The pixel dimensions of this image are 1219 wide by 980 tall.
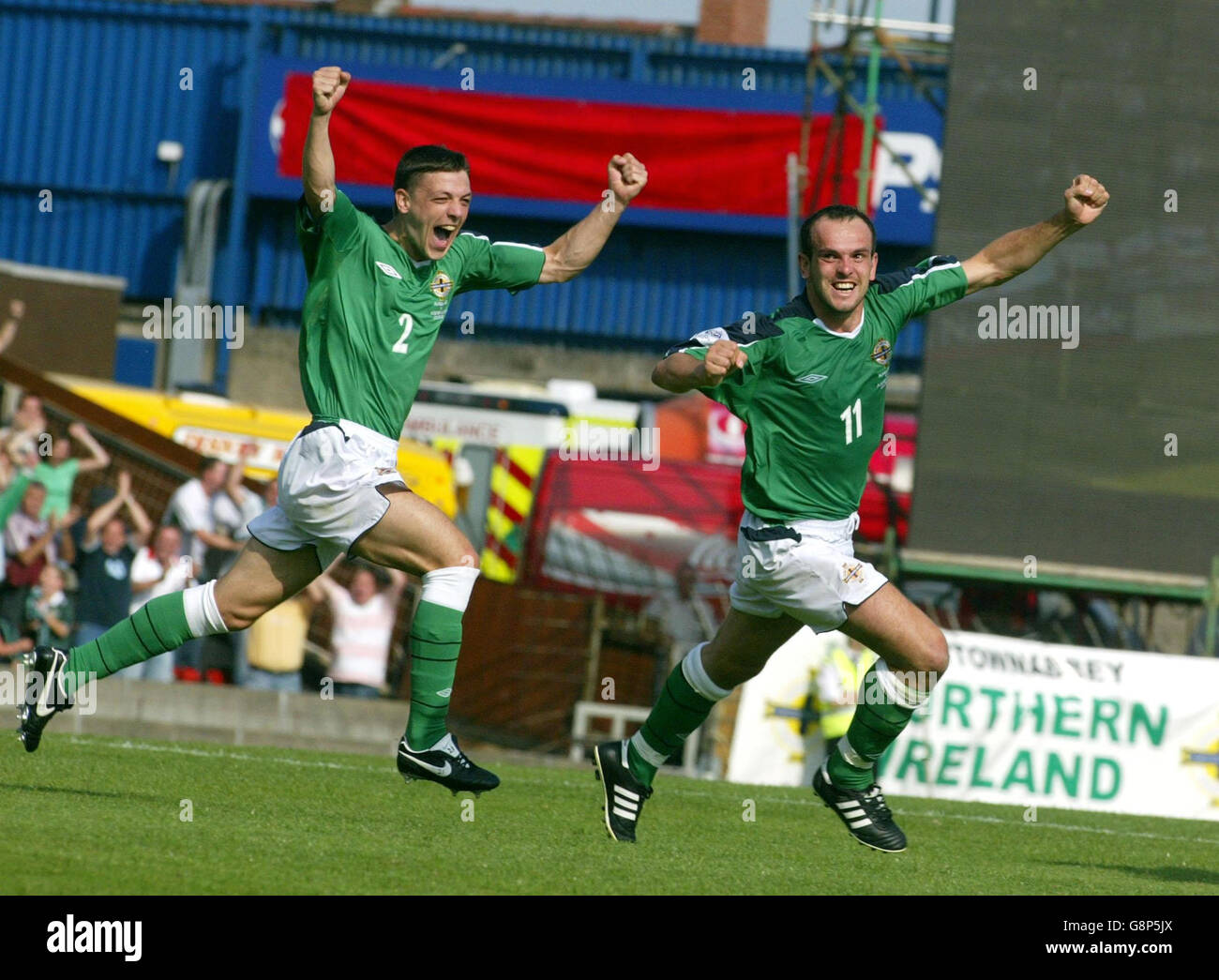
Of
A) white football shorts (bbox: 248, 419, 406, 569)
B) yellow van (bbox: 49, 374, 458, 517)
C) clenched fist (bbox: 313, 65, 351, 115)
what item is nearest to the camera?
clenched fist (bbox: 313, 65, 351, 115)

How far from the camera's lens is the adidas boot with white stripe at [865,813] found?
23.9 feet

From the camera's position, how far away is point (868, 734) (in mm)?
7227

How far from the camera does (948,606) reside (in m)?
15.4

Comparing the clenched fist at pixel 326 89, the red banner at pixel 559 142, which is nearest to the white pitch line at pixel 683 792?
the clenched fist at pixel 326 89

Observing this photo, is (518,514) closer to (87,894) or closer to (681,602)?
(681,602)

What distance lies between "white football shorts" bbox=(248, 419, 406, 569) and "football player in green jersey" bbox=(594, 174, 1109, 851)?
1.13 metres

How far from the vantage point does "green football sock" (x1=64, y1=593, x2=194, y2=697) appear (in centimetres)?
737

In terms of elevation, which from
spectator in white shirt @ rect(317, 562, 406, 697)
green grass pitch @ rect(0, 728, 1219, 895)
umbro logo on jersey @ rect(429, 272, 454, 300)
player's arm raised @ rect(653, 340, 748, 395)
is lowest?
spectator in white shirt @ rect(317, 562, 406, 697)

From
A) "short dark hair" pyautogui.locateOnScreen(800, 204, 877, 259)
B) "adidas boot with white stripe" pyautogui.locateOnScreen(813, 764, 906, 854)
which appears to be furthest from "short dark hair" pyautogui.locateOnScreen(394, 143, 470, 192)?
"adidas boot with white stripe" pyautogui.locateOnScreen(813, 764, 906, 854)

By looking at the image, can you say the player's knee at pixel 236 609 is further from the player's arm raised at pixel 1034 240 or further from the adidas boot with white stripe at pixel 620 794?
the player's arm raised at pixel 1034 240

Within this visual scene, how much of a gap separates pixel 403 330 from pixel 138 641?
166cm

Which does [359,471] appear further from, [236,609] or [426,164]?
[426,164]

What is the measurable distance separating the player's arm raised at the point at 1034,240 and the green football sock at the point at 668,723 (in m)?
1.94

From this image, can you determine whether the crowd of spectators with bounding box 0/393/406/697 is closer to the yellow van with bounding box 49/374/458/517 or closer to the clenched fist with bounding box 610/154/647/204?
the yellow van with bounding box 49/374/458/517
